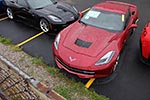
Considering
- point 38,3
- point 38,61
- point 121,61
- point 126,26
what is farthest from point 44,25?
point 121,61

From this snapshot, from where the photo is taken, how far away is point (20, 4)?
28.1ft

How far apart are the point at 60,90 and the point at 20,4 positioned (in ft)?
15.3

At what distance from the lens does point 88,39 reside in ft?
19.2

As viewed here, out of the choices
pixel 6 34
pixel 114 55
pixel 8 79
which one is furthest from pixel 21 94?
pixel 6 34

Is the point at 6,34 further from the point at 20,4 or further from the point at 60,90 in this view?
the point at 60,90

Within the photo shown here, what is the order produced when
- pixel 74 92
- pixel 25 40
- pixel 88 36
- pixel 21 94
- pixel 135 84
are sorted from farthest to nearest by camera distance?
pixel 25 40, pixel 88 36, pixel 135 84, pixel 74 92, pixel 21 94

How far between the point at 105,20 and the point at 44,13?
2549mm

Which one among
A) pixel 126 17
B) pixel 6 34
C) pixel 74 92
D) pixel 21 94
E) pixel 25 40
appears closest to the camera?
pixel 21 94

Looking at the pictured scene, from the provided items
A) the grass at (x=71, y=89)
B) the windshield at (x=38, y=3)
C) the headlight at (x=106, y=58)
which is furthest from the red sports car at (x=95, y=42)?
the windshield at (x=38, y=3)

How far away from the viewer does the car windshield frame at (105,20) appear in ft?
20.7

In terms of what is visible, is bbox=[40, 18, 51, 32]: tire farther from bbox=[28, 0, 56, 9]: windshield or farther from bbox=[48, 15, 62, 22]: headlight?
bbox=[28, 0, 56, 9]: windshield

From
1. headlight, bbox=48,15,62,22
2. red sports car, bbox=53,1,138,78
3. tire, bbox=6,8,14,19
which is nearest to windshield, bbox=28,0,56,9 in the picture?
headlight, bbox=48,15,62,22

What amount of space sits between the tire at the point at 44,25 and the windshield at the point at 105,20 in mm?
1610

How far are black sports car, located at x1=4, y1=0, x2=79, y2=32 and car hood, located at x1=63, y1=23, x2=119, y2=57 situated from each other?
1.53 m
